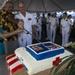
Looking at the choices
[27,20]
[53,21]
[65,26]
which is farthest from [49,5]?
[53,21]

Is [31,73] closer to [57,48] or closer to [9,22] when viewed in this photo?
[57,48]

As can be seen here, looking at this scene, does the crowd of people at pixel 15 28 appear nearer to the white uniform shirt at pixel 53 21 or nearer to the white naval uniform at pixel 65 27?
the white naval uniform at pixel 65 27

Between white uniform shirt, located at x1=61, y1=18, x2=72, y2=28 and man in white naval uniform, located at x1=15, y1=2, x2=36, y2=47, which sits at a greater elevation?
man in white naval uniform, located at x1=15, y1=2, x2=36, y2=47

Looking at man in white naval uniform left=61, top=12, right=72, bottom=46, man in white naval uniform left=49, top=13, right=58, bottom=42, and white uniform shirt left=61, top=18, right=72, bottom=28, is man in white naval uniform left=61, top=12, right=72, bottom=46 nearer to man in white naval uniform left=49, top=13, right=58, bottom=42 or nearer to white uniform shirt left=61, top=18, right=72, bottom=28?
white uniform shirt left=61, top=18, right=72, bottom=28

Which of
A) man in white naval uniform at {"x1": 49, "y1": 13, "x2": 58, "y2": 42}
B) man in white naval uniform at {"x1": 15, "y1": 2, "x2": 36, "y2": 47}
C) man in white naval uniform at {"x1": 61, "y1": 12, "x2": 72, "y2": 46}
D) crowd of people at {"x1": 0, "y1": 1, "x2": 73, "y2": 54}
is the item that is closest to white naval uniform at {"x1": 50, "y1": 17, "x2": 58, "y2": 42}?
man in white naval uniform at {"x1": 49, "y1": 13, "x2": 58, "y2": 42}

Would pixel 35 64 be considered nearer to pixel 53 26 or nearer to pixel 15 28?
pixel 15 28

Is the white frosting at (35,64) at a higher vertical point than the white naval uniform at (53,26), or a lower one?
higher

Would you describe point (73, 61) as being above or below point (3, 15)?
below

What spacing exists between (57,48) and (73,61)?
0.49 m

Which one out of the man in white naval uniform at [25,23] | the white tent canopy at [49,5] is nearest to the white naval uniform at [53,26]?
the white tent canopy at [49,5]

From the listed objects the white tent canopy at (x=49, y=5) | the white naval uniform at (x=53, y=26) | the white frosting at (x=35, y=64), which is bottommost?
the white naval uniform at (x=53, y=26)

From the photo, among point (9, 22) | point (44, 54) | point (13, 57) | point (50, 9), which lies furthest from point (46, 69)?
point (50, 9)

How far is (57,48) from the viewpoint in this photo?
3.13 feet

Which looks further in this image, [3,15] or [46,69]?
[3,15]
